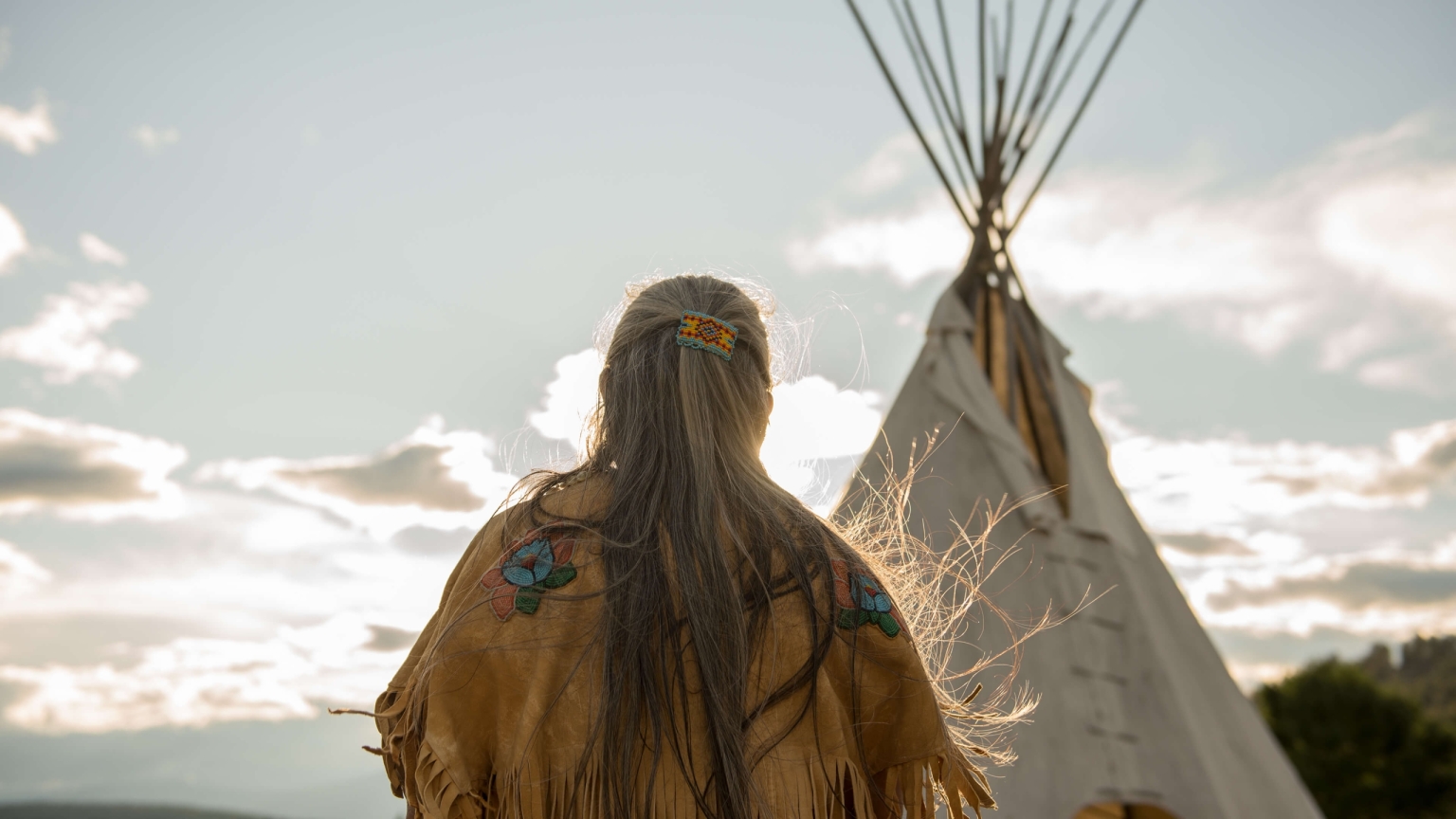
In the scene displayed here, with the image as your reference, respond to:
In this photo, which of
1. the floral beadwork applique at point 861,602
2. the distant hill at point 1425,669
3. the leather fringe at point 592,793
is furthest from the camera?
the distant hill at point 1425,669

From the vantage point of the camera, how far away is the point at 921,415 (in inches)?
159

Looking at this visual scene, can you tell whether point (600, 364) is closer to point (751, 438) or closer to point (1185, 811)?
point (751, 438)

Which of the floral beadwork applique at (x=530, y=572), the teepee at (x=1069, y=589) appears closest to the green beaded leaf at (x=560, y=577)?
the floral beadwork applique at (x=530, y=572)

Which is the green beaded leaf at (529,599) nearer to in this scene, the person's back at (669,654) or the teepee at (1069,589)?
the person's back at (669,654)

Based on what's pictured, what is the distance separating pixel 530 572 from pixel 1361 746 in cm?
1443

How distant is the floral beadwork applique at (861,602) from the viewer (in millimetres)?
1127

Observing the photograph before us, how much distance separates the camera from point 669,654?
3.39 ft

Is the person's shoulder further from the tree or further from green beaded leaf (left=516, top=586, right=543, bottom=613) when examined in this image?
the tree

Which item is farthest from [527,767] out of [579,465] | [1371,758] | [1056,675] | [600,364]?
[1371,758]

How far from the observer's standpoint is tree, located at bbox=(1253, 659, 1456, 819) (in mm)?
11867

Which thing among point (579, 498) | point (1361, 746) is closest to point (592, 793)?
point (579, 498)

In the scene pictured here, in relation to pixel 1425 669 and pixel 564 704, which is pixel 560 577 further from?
pixel 1425 669

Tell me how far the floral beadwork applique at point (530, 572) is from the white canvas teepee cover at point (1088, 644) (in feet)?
7.03

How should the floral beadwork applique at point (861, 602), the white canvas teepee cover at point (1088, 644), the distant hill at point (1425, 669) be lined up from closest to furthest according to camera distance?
the floral beadwork applique at point (861, 602)
the white canvas teepee cover at point (1088, 644)
the distant hill at point (1425, 669)
